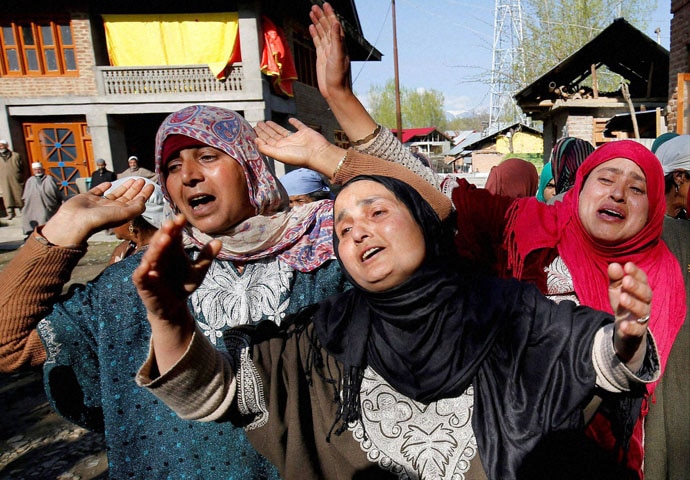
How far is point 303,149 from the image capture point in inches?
64.3

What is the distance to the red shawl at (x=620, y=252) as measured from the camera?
1729 mm

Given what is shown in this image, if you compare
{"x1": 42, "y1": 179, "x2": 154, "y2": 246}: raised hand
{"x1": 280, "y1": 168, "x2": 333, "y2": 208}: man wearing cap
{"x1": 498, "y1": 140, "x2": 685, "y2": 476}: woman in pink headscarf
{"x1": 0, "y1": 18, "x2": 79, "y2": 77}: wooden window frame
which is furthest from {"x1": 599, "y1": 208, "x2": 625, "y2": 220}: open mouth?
{"x1": 0, "y1": 18, "x2": 79, "y2": 77}: wooden window frame

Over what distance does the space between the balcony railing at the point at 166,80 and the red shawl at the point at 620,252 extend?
12.3m

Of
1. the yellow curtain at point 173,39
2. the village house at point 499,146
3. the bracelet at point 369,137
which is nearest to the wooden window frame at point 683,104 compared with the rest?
the bracelet at point 369,137

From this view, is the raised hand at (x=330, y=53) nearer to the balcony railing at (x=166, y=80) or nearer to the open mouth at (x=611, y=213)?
the open mouth at (x=611, y=213)

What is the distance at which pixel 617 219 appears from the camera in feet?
5.65

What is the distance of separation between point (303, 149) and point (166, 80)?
12.6 meters

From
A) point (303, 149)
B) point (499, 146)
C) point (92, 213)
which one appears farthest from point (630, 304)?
point (499, 146)

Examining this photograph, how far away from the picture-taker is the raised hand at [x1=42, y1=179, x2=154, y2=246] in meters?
1.30

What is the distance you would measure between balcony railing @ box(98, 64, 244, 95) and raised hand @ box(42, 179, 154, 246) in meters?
12.2

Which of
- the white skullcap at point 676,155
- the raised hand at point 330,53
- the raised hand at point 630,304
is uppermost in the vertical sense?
the raised hand at point 330,53

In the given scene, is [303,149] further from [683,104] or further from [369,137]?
[683,104]

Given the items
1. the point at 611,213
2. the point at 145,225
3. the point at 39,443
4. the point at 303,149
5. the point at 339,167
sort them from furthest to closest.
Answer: the point at 39,443 → the point at 145,225 → the point at 611,213 → the point at 303,149 → the point at 339,167

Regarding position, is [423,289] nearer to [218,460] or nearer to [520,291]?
[520,291]
